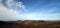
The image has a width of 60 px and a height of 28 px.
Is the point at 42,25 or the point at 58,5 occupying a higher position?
the point at 58,5

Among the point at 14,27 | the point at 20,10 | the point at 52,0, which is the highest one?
the point at 52,0

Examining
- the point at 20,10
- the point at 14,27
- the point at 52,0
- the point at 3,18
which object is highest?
the point at 52,0

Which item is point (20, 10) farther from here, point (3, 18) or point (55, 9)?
point (55, 9)

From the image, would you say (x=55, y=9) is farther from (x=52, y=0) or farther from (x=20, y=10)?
(x=20, y=10)

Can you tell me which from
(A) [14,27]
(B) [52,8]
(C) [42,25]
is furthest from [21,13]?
(B) [52,8]

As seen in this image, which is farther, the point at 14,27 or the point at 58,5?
the point at 14,27

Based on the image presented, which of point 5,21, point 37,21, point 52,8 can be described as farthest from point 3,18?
point 52,8

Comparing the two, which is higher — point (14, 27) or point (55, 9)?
point (55, 9)

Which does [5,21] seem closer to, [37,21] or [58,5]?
[37,21]
